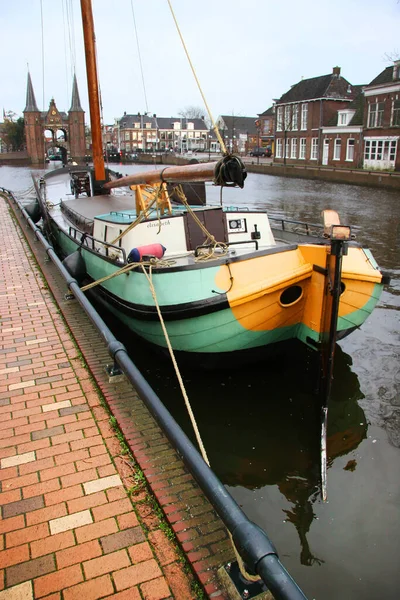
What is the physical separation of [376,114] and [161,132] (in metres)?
90.2

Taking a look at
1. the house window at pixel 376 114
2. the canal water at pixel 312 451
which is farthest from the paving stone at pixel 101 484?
the house window at pixel 376 114

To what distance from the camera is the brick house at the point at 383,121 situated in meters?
39.0

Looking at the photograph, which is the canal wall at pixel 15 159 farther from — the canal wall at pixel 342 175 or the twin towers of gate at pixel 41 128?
the canal wall at pixel 342 175

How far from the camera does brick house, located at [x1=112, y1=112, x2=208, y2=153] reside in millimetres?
121375

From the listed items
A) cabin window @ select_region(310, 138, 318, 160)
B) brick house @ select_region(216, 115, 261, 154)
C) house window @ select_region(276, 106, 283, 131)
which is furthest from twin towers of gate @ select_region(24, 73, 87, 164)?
cabin window @ select_region(310, 138, 318, 160)

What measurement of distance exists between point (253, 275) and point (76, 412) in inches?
125

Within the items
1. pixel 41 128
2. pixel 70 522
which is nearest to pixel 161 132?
pixel 41 128

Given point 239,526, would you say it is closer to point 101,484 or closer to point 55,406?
point 101,484

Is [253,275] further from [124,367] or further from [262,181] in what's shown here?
[262,181]

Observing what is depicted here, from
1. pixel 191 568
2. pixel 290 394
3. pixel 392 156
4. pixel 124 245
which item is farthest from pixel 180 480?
pixel 392 156

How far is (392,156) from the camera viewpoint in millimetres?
40062

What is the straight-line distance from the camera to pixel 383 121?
40.8 metres

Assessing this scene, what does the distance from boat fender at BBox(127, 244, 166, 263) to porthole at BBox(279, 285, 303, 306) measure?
207 centimetres

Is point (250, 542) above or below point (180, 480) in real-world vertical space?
above
